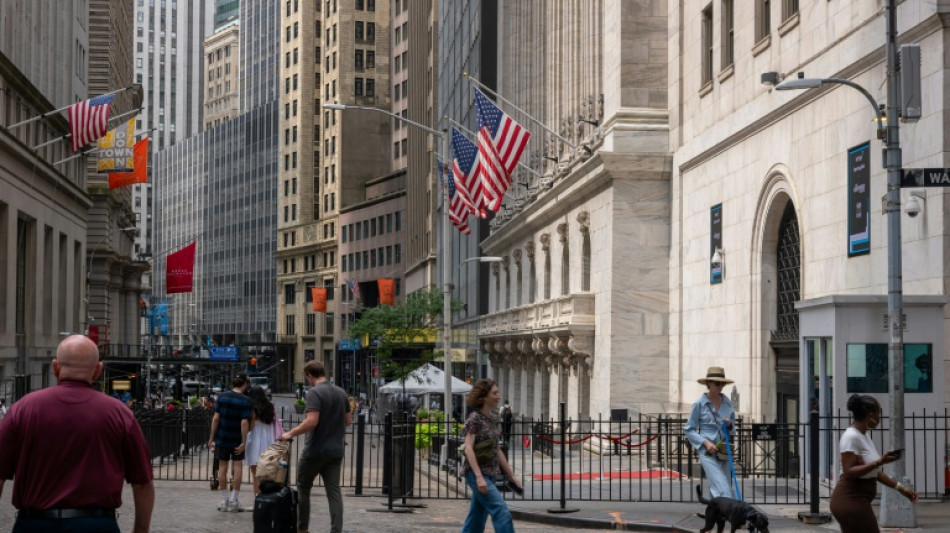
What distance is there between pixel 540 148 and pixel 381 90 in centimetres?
9116

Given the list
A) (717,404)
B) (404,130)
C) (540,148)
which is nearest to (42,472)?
(717,404)

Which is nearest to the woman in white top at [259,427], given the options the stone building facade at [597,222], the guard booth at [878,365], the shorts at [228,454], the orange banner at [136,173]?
the shorts at [228,454]

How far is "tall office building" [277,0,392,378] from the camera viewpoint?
143000 millimetres

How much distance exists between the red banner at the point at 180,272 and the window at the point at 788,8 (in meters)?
40.0

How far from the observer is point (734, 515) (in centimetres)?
1324

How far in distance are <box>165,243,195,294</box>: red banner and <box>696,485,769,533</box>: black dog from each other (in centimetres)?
5149

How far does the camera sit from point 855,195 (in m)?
23.7

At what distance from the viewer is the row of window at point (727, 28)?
28484mm

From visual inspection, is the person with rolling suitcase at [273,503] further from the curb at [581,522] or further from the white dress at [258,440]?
the curb at [581,522]

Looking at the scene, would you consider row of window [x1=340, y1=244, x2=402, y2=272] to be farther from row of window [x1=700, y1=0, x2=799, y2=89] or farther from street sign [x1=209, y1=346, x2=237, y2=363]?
row of window [x1=700, y1=0, x2=799, y2=89]

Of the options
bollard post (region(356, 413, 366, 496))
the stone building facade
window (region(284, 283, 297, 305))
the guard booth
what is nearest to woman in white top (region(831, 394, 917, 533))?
the guard booth

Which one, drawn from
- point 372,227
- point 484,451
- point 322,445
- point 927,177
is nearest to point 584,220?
point 927,177

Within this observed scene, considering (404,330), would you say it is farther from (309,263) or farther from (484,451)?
(309,263)

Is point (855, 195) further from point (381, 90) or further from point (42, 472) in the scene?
point (381, 90)
